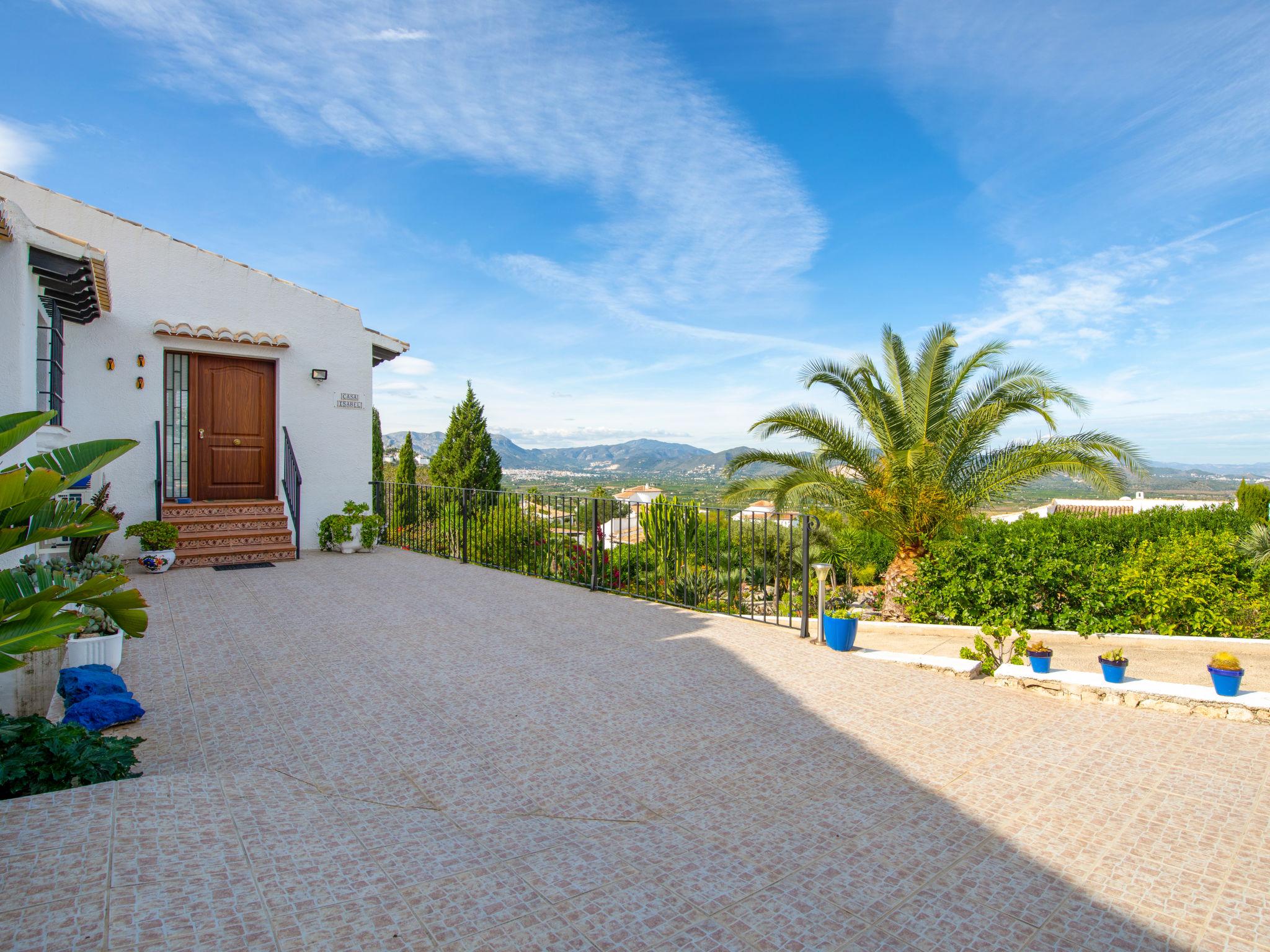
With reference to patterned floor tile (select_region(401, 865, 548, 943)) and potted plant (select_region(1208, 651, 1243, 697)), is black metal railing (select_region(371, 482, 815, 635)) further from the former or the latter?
patterned floor tile (select_region(401, 865, 548, 943))

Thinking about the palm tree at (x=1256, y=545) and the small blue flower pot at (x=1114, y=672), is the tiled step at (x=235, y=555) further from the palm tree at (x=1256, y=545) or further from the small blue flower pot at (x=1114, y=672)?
the palm tree at (x=1256, y=545)

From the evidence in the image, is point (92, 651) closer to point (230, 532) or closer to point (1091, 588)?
Result: point (230, 532)

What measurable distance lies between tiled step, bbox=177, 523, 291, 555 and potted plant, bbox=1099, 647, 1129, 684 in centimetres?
927

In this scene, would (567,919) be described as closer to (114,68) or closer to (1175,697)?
(1175,697)

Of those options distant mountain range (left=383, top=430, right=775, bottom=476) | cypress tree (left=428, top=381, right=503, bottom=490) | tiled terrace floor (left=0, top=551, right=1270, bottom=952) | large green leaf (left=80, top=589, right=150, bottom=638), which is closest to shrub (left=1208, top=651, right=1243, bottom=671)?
tiled terrace floor (left=0, top=551, right=1270, bottom=952)

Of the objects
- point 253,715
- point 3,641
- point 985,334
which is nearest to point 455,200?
point 985,334

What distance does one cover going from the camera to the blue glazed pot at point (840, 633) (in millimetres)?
5012

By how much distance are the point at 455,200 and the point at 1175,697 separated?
12.9 m

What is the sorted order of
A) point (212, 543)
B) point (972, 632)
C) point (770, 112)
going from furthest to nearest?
point (770, 112), point (212, 543), point (972, 632)

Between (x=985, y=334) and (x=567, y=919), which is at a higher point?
(x=985, y=334)

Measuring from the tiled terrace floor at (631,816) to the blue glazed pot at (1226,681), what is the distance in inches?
13.3

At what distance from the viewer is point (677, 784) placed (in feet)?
9.10

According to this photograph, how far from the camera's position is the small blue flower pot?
4129 mm

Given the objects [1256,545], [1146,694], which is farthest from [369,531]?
[1256,545]
